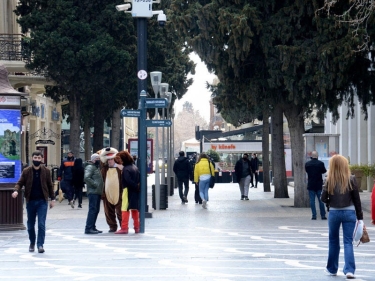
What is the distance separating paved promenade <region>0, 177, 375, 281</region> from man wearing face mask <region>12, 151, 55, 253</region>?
0.37 m

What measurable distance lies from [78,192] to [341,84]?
9.58 m

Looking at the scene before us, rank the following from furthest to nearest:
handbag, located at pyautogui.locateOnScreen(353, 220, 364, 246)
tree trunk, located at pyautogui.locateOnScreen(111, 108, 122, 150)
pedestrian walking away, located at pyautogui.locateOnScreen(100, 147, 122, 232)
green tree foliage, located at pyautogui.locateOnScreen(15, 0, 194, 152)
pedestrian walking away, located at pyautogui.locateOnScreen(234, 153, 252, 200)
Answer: tree trunk, located at pyautogui.locateOnScreen(111, 108, 122, 150) < pedestrian walking away, located at pyautogui.locateOnScreen(234, 153, 252, 200) < green tree foliage, located at pyautogui.locateOnScreen(15, 0, 194, 152) < pedestrian walking away, located at pyautogui.locateOnScreen(100, 147, 122, 232) < handbag, located at pyautogui.locateOnScreen(353, 220, 364, 246)

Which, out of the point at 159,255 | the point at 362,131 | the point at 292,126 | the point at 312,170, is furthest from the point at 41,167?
the point at 362,131

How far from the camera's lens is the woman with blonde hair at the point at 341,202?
11945 millimetres

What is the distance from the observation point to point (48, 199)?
1584 cm

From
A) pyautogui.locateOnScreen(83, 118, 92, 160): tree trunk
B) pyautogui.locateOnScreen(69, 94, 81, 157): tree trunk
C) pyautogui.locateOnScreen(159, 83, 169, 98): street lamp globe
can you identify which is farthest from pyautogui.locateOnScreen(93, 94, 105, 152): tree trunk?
pyautogui.locateOnScreen(159, 83, 169, 98): street lamp globe

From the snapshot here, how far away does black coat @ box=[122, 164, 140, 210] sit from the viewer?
63.1 feet

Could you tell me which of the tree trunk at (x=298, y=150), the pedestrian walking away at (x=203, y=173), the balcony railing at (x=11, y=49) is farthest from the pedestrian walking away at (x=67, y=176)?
the tree trunk at (x=298, y=150)

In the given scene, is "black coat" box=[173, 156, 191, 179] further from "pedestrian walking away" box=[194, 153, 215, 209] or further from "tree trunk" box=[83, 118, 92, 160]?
"tree trunk" box=[83, 118, 92, 160]

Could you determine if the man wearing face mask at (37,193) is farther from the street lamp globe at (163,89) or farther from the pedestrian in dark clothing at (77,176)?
the street lamp globe at (163,89)

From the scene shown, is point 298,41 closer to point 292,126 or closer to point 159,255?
point 292,126

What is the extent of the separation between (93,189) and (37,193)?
13.1 ft

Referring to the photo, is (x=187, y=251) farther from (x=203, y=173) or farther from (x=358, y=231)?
(x=203, y=173)

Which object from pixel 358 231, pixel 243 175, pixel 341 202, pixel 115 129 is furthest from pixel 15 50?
pixel 358 231
